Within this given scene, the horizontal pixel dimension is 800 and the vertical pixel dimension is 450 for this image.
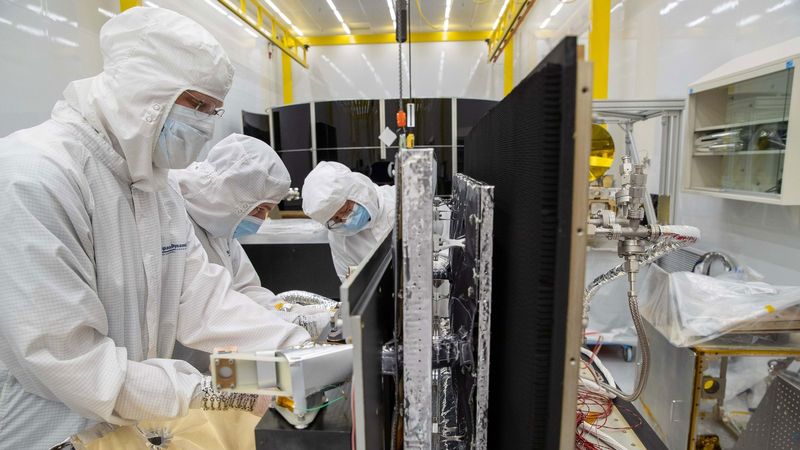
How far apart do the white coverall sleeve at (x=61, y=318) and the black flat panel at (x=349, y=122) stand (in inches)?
130

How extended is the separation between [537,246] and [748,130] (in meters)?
1.91

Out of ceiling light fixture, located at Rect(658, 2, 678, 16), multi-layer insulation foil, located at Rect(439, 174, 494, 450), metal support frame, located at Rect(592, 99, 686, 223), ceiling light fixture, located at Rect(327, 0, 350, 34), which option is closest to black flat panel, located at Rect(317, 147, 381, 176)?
ceiling light fixture, located at Rect(327, 0, 350, 34)

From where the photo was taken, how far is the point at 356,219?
1.83 metres

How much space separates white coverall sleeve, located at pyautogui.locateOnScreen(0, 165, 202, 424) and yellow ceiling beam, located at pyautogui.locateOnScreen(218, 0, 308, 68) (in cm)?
330

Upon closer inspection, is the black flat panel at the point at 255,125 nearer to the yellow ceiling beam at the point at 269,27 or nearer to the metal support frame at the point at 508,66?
the yellow ceiling beam at the point at 269,27

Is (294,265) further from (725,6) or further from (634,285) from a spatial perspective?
(725,6)

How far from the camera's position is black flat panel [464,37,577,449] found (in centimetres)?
31

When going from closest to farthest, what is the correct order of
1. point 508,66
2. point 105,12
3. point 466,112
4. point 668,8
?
point 668,8 < point 105,12 < point 466,112 < point 508,66

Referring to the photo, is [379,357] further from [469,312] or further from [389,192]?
[389,192]

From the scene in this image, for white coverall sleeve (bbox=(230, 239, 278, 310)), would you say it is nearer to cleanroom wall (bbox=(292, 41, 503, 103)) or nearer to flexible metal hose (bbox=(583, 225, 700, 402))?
flexible metal hose (bbox=(583, 225, 700, 402))

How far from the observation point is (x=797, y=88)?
52.1 inches

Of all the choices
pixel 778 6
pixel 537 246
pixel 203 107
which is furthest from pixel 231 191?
pixel 778 6

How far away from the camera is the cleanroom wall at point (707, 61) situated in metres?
1.56

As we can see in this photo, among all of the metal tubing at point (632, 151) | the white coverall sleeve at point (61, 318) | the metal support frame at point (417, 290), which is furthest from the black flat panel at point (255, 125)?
the metal support frame at point (417, 290)
